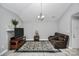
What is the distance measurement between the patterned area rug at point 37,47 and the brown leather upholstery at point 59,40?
0.33 ft

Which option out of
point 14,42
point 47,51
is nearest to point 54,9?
point 47,51

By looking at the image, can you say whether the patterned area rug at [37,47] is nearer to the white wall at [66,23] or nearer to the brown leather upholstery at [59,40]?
the brown leather upholstery at [59,40]

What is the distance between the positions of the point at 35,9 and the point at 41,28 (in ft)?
1.60

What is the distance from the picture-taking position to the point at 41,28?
2496mm

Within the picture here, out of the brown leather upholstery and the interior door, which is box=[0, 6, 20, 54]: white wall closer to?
the brown leather upholstery

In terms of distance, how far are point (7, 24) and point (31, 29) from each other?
582 millimetres

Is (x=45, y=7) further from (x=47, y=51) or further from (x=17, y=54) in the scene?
(x=17, y=54)

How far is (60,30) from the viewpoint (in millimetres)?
2451

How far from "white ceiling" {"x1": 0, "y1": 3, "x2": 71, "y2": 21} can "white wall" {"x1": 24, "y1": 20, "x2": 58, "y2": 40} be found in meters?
0.12

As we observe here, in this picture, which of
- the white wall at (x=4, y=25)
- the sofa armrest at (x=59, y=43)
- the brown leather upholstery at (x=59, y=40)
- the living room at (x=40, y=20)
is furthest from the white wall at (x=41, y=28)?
the white wall at (x=4, y=25)

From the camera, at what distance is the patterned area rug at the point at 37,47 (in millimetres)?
2392

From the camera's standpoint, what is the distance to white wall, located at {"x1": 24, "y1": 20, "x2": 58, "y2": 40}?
2.45 meters

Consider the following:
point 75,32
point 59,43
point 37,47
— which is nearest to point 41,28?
point 37,47

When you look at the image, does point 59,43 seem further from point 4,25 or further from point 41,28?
point 4,25
